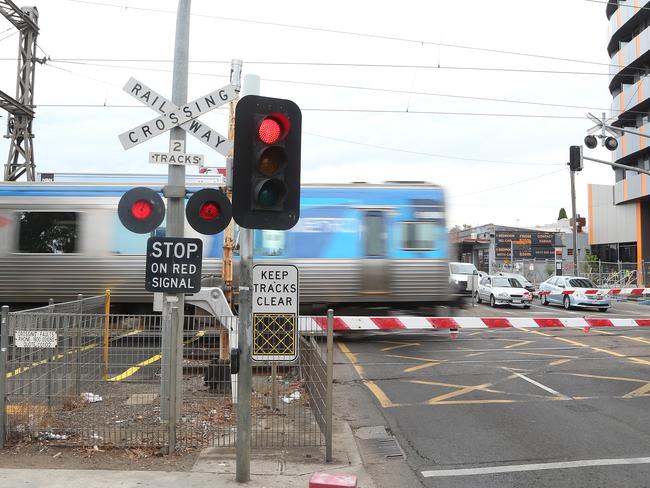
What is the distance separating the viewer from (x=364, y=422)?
698 centimetres

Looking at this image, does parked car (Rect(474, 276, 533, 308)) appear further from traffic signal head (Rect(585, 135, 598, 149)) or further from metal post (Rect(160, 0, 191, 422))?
metal post (Rect(160, 0, 191, 422))

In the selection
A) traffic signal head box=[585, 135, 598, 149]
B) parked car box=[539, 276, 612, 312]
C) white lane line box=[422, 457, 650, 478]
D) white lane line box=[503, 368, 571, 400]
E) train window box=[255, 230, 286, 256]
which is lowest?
white lane line box=[422, 457, 650, 478]

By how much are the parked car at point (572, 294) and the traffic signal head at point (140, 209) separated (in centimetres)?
2288

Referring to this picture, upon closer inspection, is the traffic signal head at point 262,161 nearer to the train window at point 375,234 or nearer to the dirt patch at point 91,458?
the dirt patch at point 91,458

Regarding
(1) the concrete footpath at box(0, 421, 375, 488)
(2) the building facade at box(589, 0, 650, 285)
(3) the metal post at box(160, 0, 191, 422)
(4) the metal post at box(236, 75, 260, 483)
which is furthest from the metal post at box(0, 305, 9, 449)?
(2) the building facade at box(589, 0, 650, 285)

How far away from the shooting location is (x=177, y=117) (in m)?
6.41

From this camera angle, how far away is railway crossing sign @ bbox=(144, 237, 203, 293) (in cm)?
619

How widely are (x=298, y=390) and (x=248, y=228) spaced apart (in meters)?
3.87

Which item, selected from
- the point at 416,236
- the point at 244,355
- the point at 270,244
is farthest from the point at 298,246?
the point at 244,355

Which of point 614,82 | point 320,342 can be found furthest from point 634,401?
point 614,82

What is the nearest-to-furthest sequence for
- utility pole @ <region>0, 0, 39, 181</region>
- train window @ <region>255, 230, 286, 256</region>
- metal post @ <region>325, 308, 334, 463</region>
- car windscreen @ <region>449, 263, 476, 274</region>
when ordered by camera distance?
metal post @ <region>325, 308, 334, 463</region>
train window @ <region>255, 230, 286, 256</region>
utility pole @ <region>0, 0, 39, 181</region>
car windscreen @ <region>449, 263, 476, 274</region>

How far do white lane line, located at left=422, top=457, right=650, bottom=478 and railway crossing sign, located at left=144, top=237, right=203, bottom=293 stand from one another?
129 inches

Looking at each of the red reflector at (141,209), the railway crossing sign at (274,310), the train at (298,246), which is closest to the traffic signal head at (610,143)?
the train at (298,246)

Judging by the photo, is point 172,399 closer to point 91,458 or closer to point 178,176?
point 91,458
